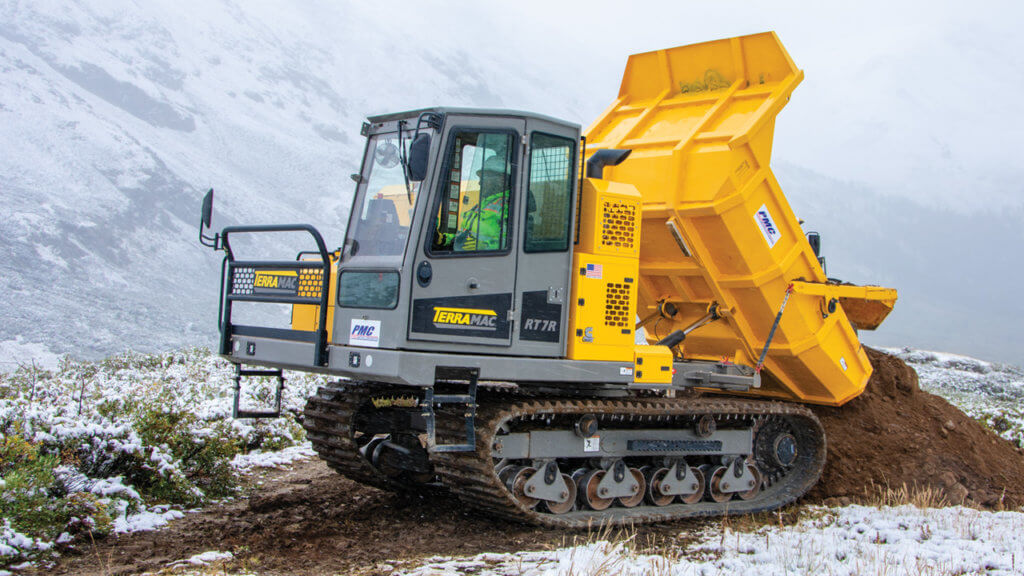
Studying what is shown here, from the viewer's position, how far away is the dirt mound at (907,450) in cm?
955

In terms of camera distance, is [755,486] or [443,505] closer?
[443,505]

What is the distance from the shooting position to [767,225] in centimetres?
856

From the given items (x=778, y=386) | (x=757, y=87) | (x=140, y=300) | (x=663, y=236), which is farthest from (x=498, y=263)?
(x=140, y=300)

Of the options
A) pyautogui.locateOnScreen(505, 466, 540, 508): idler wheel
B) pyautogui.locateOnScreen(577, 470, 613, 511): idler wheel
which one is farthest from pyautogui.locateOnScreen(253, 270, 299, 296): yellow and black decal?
pyautogui.locateOnScreen(577, 470, 613, 511): idler wheel

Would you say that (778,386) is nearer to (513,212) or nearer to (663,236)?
(663,236)

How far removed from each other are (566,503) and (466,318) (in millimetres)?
2042

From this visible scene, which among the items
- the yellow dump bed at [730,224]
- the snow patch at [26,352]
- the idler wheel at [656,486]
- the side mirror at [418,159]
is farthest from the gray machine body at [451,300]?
the snow patch at [26,352]

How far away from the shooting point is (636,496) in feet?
26.3

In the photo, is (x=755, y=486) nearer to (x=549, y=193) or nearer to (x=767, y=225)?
(x=767, y=225)

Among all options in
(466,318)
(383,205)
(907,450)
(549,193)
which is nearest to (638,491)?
(466,318)

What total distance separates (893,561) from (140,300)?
108ft

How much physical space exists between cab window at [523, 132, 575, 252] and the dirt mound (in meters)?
4.72

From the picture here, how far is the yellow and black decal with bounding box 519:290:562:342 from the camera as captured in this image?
6875 mm

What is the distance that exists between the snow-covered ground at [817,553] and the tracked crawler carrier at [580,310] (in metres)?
0.77
